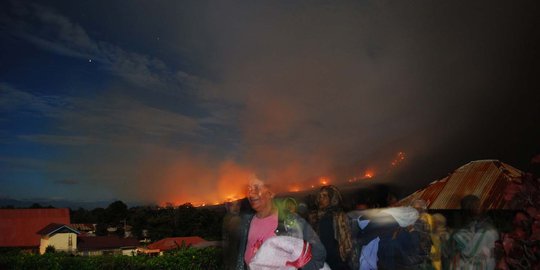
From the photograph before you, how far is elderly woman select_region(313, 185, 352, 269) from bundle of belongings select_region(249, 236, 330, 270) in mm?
419

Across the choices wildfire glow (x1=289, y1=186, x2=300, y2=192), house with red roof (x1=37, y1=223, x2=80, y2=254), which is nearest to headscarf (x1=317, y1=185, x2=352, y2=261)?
wildfire glow (x1=289, y1=186, x2=300, y2=192)

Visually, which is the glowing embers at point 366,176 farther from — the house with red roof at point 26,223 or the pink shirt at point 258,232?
the house with red roof at point 26,223

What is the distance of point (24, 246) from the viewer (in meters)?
6.30

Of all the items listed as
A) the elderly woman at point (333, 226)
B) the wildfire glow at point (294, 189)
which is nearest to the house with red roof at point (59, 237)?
the wildfire glow at point (294, 189)

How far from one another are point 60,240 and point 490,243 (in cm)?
579

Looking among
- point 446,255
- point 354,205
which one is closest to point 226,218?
point 354,205

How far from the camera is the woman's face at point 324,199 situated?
3.12 meters

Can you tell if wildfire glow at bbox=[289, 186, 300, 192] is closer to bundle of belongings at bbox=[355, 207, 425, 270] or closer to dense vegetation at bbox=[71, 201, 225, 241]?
bundle of belongings at bbox=[355, 207, 425, 270]

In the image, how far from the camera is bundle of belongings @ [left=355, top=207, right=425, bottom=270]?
3.39 m

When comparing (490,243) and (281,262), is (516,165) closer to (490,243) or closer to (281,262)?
(490,243)

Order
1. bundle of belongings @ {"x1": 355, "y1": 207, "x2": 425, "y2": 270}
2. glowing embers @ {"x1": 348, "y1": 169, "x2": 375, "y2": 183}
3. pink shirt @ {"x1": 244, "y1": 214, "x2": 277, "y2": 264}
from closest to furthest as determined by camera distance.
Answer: pink shirt @ {"x1": 244, "y1": 214, "x2": 277, "y2": 264}, bundle of belongings @ {"x1": 355, "y1": 207, "x2": 425, "y2": 270}, glowing embers @ {"x1": 348, "y1": 169, "x2": 375, "y2": 183}

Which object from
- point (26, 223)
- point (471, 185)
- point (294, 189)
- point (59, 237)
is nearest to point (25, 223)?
point (26, 223)

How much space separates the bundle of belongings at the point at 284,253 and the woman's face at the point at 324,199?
453 millimetres

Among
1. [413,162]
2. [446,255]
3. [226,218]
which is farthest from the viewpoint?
→ [413,162]
